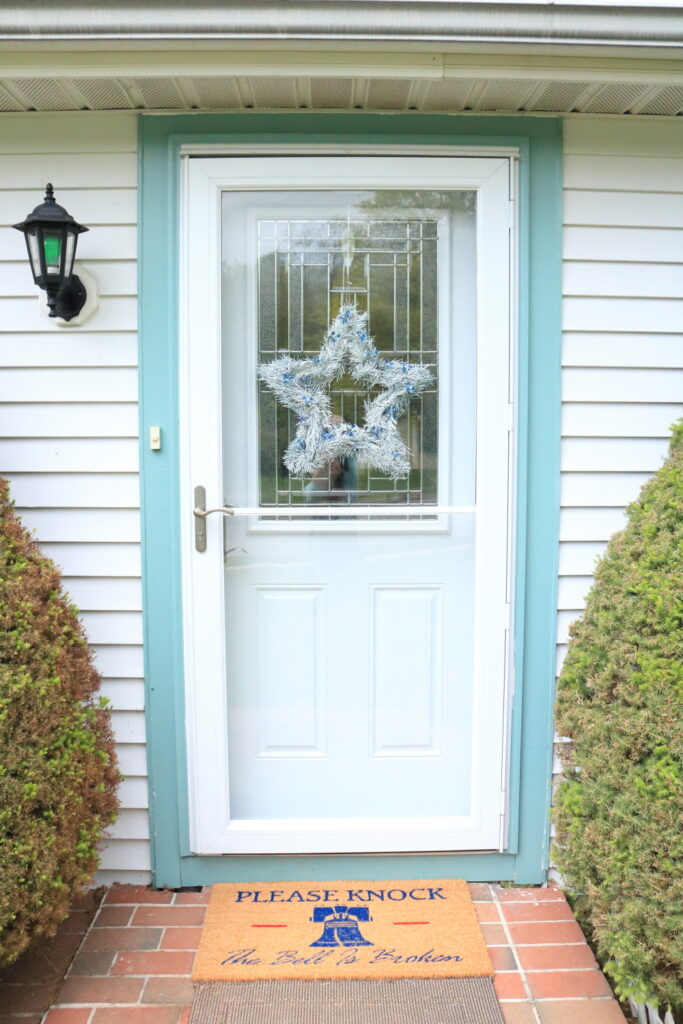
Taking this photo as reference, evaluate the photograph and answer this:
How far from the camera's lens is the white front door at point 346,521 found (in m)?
2.44

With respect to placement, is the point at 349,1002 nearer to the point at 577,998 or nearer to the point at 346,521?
the point at 577,998

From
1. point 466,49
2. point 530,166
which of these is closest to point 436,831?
point 530,166

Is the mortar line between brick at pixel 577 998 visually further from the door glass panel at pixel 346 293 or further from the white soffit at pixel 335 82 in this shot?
the white soffit at pixel 335 82

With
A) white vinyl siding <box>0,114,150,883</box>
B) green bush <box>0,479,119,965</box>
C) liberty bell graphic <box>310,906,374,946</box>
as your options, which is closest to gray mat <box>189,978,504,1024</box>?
liberty bell graphic <box>310,906,374,946</box>

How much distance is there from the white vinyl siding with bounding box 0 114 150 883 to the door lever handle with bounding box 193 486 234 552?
20 centimetres

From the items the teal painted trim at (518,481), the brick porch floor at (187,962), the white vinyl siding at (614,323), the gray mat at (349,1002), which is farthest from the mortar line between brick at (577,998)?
the white vinyl siding at (614,323)

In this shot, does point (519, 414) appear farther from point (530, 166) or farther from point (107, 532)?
point (107, 532)

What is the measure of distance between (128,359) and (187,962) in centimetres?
180

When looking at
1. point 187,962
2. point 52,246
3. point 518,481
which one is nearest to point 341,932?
point 187,962

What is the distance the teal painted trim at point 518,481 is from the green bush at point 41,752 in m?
→ 0.27

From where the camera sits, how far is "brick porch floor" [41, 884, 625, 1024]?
81.2 inches

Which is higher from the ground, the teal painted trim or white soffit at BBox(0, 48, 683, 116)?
white soffit at BBox(0, 48, 683, 116)

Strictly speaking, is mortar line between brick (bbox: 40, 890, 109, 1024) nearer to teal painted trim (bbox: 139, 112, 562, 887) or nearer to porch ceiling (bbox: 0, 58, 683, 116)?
teal painted trim (bbox: 139, 112, 562, 887)

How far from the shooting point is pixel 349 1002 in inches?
81.4
